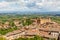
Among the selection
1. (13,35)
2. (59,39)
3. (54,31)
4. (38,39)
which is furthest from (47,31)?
Result: (38,39)

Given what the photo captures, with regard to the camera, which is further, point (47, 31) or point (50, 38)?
point (47, 31)

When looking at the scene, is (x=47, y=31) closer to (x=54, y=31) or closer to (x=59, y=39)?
(x=54, y=31)

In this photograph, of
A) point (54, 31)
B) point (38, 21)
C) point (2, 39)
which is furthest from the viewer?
point (38, 21)

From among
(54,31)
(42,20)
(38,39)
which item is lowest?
(42,20)

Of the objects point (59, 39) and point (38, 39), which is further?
point (59, 39)

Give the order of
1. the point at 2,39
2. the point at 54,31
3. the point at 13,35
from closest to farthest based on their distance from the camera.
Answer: the point at 2,39 → the point at 13,35 → the point at 54,31

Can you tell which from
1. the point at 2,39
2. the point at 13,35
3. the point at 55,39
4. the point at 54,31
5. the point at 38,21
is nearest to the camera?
the point at 2,39

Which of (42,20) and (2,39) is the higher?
(2,39)

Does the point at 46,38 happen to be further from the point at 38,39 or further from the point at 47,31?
the point at 47,31

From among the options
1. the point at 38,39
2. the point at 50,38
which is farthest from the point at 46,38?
the point at 38,39

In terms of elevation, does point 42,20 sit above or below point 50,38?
below
